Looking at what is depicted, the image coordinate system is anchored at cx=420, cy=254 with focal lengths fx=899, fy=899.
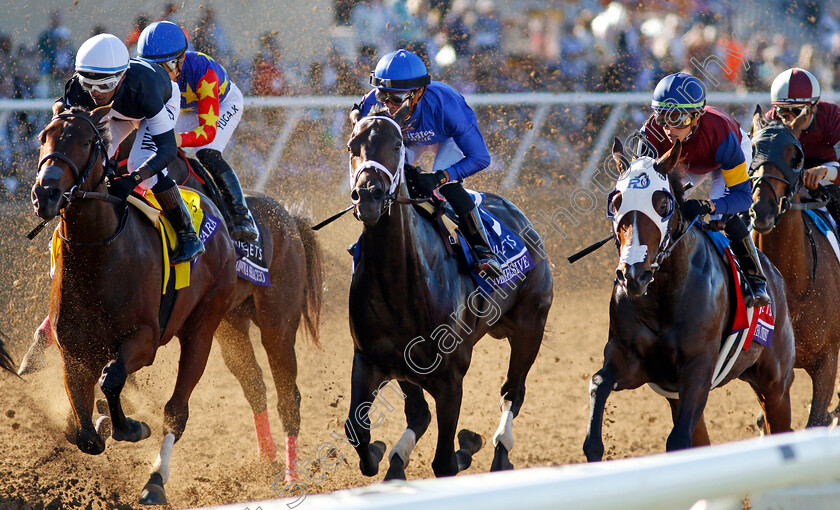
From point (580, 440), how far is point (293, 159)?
536 centimetres

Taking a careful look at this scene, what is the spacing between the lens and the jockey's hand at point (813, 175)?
17.9 feet

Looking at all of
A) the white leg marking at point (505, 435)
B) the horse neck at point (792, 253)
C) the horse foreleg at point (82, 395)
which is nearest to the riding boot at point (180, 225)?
the horse foreleg at point (82, 395)

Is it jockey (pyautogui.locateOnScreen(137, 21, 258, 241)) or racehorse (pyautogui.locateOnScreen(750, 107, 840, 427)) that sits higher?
jockey (pyautogui.locateOnScreen(137, 21, 258, 241))

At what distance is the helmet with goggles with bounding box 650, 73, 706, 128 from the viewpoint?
4.19 metres

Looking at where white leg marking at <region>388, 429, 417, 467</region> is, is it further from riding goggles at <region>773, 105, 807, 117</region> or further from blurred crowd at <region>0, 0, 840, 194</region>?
blurred crowd at <region>0, 0, 840, 194</region>

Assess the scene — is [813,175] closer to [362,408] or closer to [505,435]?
[505,435]

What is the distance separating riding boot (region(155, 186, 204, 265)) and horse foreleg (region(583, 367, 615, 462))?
206 cm

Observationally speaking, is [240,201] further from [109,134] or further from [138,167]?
[109,134]

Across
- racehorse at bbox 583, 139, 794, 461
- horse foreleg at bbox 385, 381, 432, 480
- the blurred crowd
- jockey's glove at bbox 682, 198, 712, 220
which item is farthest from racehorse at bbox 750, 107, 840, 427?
the blurred crowd

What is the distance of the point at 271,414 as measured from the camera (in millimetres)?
6586

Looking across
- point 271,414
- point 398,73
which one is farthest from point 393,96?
point 271,414

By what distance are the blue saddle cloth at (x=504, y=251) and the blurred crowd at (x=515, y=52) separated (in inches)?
203

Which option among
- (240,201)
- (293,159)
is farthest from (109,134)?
(293,159)

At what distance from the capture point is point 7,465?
16.4 feet
